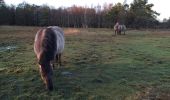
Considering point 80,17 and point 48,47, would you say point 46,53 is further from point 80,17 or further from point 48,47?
point 80,17

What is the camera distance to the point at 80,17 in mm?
60531

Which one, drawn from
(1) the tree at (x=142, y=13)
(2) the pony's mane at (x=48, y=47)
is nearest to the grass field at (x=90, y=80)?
(2) the pony's mane at (x=48, y=47)

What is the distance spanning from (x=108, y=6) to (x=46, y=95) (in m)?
60.4

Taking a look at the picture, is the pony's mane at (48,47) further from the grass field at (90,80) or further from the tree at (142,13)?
the tree at (142,13)

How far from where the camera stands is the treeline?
53.2 meters

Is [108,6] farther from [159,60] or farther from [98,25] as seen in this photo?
[159,60]

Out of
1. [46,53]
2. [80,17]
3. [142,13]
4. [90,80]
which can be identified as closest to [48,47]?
[46,53]

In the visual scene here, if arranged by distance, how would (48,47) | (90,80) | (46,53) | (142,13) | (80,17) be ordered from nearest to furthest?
(46,53)
(48,47)
(90,80)
(142,13)
(80,17)

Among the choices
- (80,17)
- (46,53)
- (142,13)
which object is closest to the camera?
(46,53)

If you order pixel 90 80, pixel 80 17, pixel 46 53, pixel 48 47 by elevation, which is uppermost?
pixel 80 17

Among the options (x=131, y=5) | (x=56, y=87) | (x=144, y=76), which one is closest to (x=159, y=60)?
(x=144, y=76)

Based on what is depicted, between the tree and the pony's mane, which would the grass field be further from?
the tree

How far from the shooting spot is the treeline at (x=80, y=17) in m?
53.2

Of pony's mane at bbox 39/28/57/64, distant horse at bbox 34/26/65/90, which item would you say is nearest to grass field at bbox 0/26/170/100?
distant horse at bbox 34/26/65/90
